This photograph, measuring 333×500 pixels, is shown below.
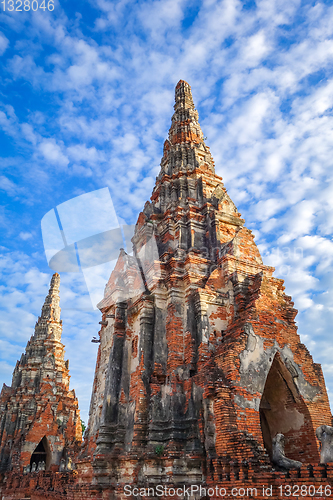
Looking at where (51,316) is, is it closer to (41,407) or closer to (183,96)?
(41,407)

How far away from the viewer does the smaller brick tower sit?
27359 mm

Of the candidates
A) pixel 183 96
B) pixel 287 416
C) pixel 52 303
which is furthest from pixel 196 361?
pixel 52 303

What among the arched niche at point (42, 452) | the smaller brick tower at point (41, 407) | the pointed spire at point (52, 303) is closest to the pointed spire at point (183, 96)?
the smaller brick tower at point (41, 407)

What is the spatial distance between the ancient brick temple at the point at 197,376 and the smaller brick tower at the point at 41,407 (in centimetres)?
1169

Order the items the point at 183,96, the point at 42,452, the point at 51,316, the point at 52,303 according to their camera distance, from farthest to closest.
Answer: the point at 52,303, the point at 51,316, the point at 42,452, the point at 183,96

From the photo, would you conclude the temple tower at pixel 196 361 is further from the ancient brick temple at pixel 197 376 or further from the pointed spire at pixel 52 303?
the pointed spire at pixel 52 303

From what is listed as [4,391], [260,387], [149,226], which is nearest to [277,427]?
[260,387]

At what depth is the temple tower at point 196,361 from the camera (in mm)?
9594

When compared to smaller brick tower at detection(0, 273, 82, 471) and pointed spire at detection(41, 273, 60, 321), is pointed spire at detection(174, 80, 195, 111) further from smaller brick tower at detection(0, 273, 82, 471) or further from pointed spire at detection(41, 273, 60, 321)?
pointed spire at detection(41, 273, 60, 321)

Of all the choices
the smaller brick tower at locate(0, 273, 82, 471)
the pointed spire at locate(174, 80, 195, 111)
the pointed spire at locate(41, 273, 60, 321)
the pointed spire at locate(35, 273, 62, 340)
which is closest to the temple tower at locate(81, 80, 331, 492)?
the pointed spire at locate(174, 80, 195, 111)

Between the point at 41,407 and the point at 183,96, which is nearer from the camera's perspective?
the point at 183,96

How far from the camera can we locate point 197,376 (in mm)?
10906

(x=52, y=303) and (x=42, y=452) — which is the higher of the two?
(x=52, y=303)

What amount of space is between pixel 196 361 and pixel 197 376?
68 centimetres
